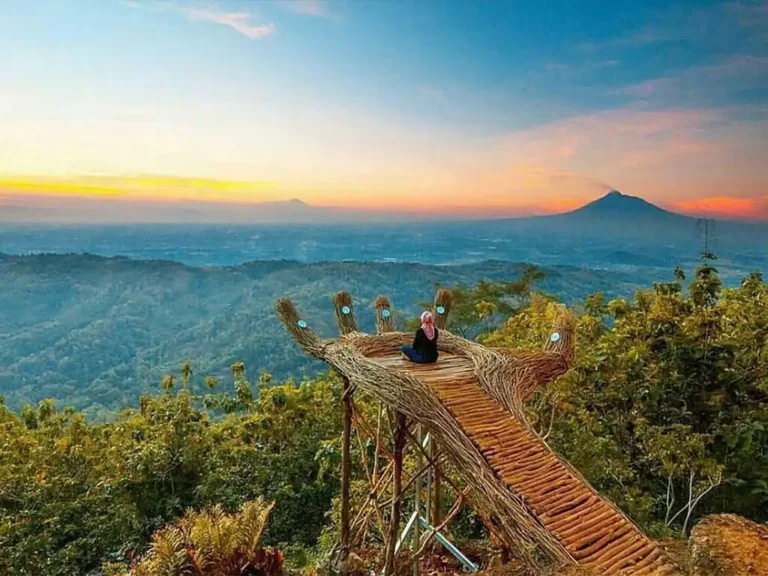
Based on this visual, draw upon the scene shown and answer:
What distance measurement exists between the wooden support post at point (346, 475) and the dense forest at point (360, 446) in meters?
0.68

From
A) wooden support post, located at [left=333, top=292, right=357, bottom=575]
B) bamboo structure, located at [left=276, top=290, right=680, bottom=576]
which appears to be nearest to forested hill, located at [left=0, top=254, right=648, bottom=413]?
wooden support post, located at [left=333, top=292, right=357, bottom=575]

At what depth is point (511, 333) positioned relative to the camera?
34.2 ft

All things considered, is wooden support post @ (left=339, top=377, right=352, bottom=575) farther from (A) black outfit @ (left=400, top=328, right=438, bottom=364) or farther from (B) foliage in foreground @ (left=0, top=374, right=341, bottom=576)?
(B) foliage in foreground @ (left=0, top=374, right=341, bottom=576)

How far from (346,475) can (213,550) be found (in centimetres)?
185

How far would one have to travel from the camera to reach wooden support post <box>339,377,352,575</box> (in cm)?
613

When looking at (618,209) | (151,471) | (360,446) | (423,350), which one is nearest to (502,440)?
(423,350)

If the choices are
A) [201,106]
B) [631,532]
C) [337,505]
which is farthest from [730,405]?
[201,106]

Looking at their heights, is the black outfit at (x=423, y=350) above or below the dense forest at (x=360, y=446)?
above

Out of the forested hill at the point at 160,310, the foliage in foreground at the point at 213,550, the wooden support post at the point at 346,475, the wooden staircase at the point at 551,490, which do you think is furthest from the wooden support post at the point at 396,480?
the forested hill at the point at 160,310

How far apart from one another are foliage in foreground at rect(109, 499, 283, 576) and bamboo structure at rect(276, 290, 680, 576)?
1.71 meters

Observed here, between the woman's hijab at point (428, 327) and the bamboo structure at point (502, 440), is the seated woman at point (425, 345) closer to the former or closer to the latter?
the woman's hijab at point (428, 327)

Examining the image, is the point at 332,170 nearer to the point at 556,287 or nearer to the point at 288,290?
the point at 556,287

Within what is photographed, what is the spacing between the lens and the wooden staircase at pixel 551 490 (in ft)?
11.3

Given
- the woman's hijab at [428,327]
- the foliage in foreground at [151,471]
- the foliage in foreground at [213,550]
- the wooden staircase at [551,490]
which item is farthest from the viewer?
the foliage in foreground at [151,471]
